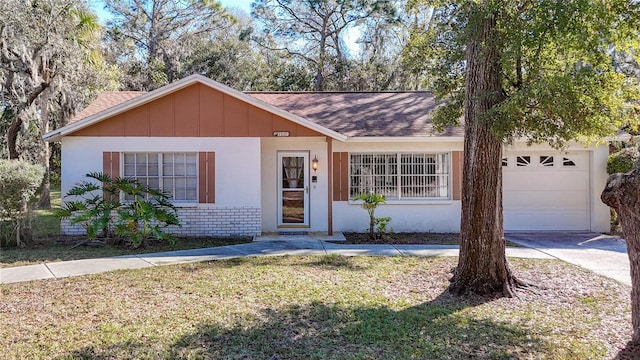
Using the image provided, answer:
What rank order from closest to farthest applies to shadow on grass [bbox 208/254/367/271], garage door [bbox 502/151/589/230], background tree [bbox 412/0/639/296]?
background tree [bbox 412/0/639/296]
shadow on grass [bbox 208/254/367/271]
garage door [bbox 502/151/589/230]

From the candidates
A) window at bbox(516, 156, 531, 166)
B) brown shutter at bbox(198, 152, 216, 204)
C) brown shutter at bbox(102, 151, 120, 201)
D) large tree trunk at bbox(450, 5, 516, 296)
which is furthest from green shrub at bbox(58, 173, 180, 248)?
window at bbox(516, 156, 531, 166)

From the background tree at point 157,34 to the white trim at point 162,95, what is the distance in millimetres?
14821

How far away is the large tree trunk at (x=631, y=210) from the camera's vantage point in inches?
149

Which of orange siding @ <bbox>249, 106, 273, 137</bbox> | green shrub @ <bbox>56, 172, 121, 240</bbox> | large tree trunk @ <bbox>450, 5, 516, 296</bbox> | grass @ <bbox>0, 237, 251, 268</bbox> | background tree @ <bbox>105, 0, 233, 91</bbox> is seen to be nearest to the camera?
large tree trunk @ <bbox>450, 5, 516, 296</bbox>

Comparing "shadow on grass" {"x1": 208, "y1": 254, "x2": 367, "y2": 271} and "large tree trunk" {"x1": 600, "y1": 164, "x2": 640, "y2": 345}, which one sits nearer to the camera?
"large tree trunk" {"x1": 600, "y1": 164, "x2": 640, "y2": 345}

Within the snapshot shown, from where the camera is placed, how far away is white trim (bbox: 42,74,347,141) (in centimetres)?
1004

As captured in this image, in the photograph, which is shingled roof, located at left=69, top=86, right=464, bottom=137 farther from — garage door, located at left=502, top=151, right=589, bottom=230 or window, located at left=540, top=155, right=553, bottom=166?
window, located at left=540, top=155, right=553, bottom=166

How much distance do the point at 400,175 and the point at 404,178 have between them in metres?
0.13

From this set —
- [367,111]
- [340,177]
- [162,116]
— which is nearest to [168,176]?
[162,116]

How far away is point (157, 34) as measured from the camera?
88.9 ft

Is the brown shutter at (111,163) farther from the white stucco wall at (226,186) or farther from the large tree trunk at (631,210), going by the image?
the large tree trunk at (631,210)

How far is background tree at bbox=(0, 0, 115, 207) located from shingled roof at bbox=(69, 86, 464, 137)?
237cm

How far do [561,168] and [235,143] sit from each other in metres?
8.66

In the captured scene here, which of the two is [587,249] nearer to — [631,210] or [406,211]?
[406,211]
